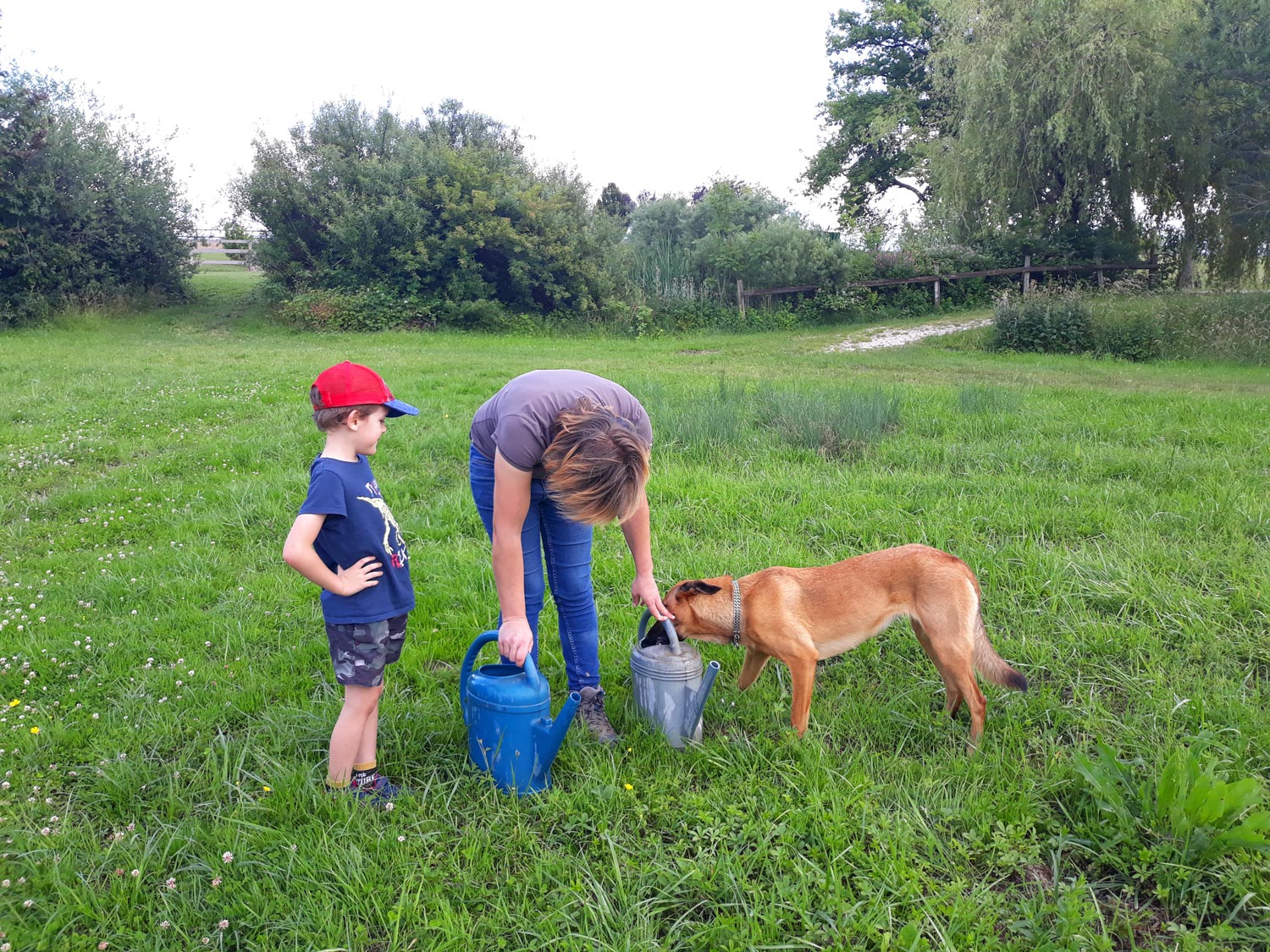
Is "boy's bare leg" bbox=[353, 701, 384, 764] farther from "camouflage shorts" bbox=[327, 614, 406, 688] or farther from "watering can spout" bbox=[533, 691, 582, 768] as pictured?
"watering can spout" bbox=[533, 691, 582, 768]

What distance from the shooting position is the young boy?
2.73 m

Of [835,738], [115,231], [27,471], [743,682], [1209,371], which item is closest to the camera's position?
[835,738]

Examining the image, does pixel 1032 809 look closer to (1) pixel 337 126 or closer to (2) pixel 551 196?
(2) pixel 551 196

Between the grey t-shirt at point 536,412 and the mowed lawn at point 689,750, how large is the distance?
4.18ft

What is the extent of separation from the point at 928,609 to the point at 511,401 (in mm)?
2032

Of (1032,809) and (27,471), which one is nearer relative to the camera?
(1032,809)

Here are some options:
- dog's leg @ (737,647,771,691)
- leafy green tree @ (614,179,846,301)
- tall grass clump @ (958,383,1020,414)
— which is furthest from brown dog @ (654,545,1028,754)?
leafy green tree @ (614,179,846,301)

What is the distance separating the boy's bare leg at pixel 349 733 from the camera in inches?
113

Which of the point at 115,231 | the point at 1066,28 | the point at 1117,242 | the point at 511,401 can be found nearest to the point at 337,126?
the point at 115,231

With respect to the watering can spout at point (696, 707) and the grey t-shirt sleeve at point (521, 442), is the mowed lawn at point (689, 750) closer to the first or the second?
the watering can spout at point (696, 707)

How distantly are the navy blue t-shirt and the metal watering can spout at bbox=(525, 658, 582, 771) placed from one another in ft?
1.93

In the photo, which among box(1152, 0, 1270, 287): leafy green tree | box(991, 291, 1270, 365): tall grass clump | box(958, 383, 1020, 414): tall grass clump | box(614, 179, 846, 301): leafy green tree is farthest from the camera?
box(614, 179, 846, 301): leafy green tree

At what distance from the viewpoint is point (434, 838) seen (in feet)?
8.96

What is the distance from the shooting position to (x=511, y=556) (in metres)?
2.82
